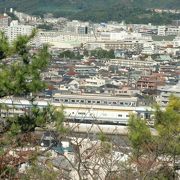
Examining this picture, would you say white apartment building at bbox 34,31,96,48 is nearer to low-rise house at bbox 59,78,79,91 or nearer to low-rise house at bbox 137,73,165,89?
low-rise house at bbox 137,73,165,89

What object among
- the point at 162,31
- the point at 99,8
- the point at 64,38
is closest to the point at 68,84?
the point at 64,38

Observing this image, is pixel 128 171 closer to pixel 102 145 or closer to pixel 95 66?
pixel 102 145

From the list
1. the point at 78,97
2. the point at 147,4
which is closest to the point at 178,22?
the point at 147,4

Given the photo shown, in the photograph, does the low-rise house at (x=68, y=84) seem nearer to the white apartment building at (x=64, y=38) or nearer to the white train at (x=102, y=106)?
the white train at (x=102, y=106)

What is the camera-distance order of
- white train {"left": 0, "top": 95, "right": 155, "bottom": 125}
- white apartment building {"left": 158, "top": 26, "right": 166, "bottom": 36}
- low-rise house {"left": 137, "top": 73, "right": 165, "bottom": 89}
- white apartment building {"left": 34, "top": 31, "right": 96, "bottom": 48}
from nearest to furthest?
1. white train {"left": 0, "top": 95, "right": 155, "bottom": 125}
2. low-rise house {"left": 137, "top": 73, "right": 165, "bottom": 89}
3. white apartment building {"left": 34, "top": 31, "right": 96, "bottom": 48}
4. white apartment building {"left": 158, "top": 26, "right": 166, "bottom": 36}

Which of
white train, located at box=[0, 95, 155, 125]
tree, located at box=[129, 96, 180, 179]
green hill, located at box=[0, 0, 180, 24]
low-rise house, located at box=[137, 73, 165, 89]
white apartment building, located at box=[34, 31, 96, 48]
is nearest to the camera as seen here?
tree, located at box=[129, 96, 180, 179]

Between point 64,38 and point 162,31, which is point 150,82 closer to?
point 64,38

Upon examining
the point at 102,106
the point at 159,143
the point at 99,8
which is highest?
the point at 159,143

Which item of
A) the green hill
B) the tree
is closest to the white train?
the tree
